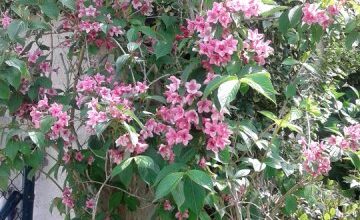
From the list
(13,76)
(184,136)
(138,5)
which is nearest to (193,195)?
(184,136)

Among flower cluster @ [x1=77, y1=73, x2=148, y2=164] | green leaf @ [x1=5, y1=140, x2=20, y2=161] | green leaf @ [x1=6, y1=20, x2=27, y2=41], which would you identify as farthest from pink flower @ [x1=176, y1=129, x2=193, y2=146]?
green leaf @ [x1=6, y1=20, x2=27, y2=41]

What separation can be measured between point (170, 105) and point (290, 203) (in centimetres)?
62

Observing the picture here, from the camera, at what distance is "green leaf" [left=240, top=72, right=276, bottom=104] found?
61.4 inches

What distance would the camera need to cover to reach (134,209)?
2.23m

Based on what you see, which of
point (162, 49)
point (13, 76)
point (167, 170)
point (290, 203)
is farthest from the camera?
point (290, 203)

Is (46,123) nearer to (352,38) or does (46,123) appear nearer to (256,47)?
(256,47)

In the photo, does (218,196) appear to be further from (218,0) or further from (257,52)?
(218,0)

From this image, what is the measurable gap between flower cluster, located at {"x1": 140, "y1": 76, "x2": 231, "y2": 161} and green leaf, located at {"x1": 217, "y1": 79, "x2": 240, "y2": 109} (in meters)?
0.19

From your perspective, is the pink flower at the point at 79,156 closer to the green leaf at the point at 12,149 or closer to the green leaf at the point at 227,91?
the green leaf at the point at 12,149

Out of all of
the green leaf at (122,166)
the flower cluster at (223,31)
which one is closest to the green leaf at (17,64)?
the green leaf at (122,166)

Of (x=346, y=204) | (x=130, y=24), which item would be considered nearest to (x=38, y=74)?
(x=130, y=24)

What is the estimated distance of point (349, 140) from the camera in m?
2.04

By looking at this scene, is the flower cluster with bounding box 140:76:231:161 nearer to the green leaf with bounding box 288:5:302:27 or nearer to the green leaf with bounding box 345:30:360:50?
the green leaf with bounding box 288:5:302:27

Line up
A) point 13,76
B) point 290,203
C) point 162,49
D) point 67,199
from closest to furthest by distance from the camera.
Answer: point 13,76 < point 162,49 < point 290,203 < point 67,199
